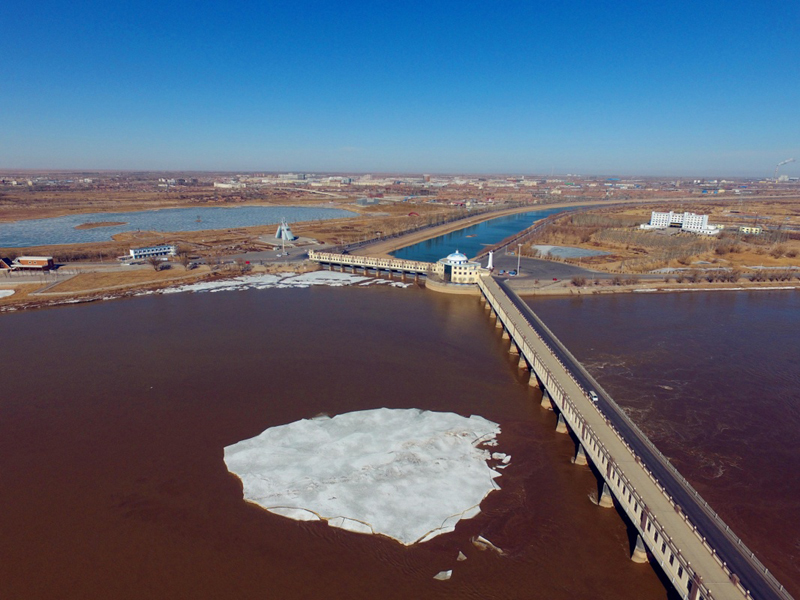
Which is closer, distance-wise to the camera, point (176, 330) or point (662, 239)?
point (176, 330)

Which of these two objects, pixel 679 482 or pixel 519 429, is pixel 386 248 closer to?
pixel 519 429

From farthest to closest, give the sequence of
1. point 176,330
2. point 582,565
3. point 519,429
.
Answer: point 176,330 → point 519,429 → point 582,565

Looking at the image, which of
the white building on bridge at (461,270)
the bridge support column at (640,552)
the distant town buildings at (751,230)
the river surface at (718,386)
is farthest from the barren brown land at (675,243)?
the bridge support column at (640,552)

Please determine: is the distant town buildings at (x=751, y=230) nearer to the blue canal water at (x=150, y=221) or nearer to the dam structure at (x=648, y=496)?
the dam structure at (x=648, y=496)

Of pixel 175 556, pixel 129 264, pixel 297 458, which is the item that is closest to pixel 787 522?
pixel 297 458

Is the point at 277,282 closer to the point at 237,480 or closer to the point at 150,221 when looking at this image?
the point at 237,480

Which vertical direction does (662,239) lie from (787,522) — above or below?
above
